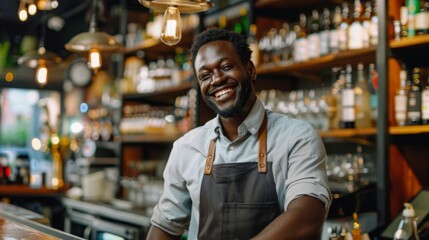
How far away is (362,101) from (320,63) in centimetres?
30

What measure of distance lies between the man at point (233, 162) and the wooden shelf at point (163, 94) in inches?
84.7

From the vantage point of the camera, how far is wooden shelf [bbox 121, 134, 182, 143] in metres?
4.36

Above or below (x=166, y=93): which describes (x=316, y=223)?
below

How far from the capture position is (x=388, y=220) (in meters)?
2.71

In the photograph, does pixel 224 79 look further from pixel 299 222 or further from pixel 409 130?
pixel 409 130

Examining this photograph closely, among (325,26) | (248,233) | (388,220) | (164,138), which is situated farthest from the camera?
(164,138)

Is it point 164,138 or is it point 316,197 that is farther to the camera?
point 164,138

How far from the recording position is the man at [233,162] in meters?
1.79

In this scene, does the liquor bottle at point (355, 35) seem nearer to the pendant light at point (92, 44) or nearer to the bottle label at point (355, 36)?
the bottle label at point (355, 36)

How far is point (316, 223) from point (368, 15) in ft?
5.79

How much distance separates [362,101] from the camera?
3012 mm

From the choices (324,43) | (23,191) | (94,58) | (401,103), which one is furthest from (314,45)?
(23,191)

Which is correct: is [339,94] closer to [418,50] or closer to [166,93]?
[418,50]

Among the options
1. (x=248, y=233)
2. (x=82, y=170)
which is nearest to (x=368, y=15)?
(x=248, y=233)
